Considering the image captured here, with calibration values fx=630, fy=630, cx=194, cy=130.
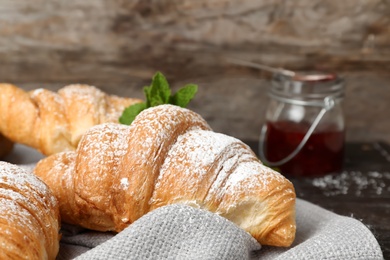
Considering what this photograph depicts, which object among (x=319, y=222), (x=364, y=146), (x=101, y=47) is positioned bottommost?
(x=364, y=146)

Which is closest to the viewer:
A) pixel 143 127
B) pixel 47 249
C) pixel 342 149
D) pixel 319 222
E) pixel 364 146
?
pixel 47 249

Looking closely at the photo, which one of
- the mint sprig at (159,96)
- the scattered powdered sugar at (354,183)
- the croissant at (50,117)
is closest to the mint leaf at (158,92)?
the mint sprig at (159,96)

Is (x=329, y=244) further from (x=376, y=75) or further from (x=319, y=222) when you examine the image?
(x=376, y=75)

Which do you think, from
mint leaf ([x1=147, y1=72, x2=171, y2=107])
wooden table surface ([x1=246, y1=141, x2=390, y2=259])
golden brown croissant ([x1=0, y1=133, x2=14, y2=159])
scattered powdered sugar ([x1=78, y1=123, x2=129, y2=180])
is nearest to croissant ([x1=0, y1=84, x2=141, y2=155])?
golden brown croissant ([x1=0, y1=133, x2=14, y2=159])

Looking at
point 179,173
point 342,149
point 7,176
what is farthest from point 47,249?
point 342,149

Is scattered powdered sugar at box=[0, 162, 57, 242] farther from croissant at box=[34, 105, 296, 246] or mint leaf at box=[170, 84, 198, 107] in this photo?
mint leaf at box=[170, 84, 198, 107]

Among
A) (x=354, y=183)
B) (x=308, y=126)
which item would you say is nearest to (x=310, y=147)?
(x=308, y=126)
